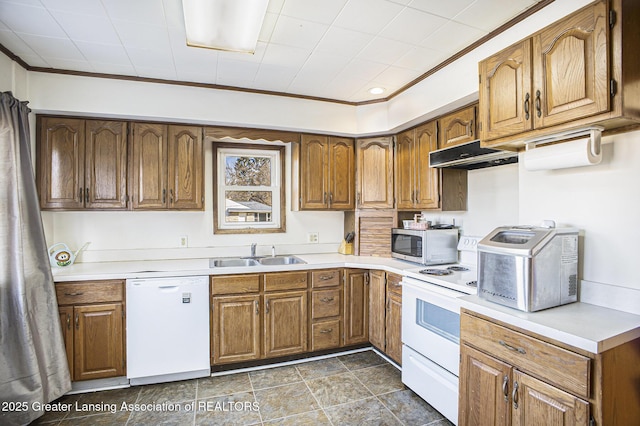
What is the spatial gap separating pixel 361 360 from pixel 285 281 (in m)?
1.03

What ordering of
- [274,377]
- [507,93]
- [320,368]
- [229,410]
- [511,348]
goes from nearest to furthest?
[511,348], [507,93], [229,410], [274,377], [320,368]

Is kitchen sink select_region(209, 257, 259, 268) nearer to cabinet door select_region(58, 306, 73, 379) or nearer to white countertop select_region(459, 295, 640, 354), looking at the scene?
cabinet door select_region(58, 306, 73, 379)

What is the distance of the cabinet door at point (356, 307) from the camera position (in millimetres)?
3148

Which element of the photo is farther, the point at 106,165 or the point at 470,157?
the point at 106,165

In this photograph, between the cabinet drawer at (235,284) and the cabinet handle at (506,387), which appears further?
the cabinet drawer at (235,284)

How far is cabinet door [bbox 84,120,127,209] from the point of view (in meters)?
2.81

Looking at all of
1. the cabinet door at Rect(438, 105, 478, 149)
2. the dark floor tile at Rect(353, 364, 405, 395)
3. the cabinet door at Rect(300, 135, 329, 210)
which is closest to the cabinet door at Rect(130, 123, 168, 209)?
the cabinet door at Rect(300, 135, 329, 210)

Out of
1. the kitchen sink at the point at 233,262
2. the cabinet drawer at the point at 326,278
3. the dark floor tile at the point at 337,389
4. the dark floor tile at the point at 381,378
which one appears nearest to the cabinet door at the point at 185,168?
the kitchen sink at the point at 233,262

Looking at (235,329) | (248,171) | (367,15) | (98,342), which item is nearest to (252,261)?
(235,329)

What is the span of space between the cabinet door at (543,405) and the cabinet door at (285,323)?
182cm

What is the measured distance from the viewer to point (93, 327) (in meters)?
2.52

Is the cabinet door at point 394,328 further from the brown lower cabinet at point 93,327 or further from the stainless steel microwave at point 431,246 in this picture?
the brown lower cabinet at point 93,327

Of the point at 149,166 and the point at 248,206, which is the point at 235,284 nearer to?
the point at 248,206

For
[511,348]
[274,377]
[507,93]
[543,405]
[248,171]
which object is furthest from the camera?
[248,171]
